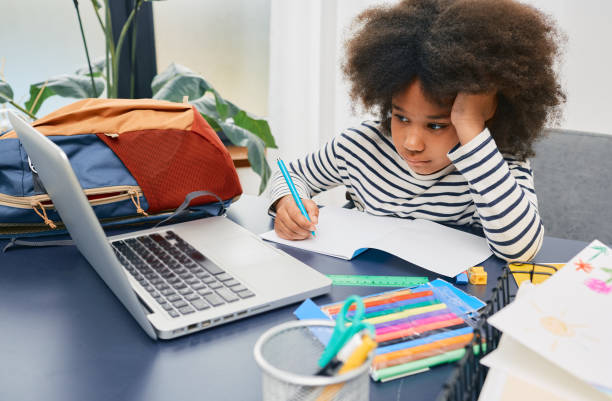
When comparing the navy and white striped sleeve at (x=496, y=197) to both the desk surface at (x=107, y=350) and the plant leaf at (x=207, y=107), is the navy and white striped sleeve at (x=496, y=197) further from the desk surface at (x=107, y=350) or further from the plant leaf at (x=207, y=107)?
the plant leaf at (x=207, y=107)

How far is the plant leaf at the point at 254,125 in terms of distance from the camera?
1644 millimetres

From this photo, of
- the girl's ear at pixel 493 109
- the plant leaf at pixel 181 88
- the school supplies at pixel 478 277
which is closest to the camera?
the school supplies at pixel 478 277

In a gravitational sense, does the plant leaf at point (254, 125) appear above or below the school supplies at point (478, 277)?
above

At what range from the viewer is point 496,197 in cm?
85

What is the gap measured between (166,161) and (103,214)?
0.46ft

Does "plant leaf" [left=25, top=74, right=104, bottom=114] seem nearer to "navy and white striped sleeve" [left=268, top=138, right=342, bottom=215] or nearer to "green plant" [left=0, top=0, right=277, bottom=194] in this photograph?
"green plant" [left=0, top=0, right=277, bottom=194]

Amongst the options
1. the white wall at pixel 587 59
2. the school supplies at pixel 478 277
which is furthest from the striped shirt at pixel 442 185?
the white wall at pixel 587 59

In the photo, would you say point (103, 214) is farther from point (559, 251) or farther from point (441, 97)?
point (559, 251)

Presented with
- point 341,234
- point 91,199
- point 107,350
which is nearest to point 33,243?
point 91,199

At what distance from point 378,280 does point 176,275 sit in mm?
278

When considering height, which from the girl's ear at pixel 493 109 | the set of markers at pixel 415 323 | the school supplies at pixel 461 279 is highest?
the girl's ear at pixel 493 109

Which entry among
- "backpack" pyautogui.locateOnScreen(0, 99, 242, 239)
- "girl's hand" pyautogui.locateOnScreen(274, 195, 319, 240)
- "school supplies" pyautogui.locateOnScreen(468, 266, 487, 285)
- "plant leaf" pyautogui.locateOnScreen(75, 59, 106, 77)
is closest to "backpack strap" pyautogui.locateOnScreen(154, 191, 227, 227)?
"backpack" pyautogui.locateOnScreen(0, 99, 242, 239)

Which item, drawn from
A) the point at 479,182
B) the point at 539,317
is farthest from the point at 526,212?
the point at 539,317

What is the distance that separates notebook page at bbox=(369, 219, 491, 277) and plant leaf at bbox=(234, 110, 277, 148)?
847mm
